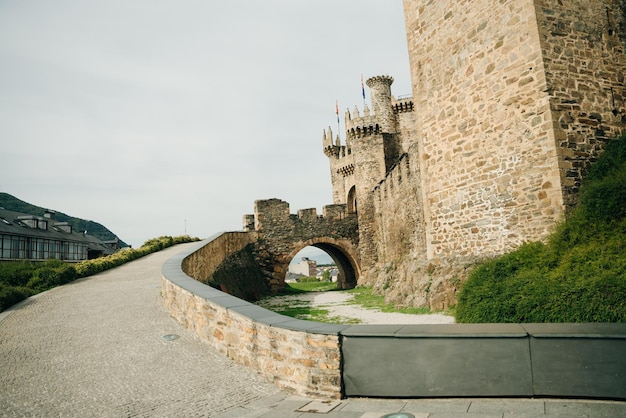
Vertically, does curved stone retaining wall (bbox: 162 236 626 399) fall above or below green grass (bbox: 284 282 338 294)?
above

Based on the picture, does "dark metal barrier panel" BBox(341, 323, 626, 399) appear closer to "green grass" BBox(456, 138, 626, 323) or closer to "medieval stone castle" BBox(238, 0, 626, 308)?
"green grass" BBox(456, 138, 626, 323)

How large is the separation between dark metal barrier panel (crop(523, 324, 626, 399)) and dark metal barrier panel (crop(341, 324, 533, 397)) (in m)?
0.10

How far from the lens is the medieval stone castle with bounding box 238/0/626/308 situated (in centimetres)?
749

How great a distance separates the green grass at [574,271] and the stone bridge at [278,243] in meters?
13.2

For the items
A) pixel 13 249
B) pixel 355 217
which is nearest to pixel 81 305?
pixel 355 217

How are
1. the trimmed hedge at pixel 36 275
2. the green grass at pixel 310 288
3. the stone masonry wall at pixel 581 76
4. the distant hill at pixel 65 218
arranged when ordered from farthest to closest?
the distant hill at pixel 65 218 → the green grass at pixel 310 288 → the trimmed hedge at pixel 36 275 → the stone masonry wall at pixel 581 76

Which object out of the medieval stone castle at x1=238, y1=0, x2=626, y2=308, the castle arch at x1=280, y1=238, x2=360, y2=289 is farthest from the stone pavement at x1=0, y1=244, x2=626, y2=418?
the castle arch at x1=280, y1=238, x2=360, y2=289

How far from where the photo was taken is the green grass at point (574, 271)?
4.95m

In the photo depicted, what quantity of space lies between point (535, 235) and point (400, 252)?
11.0 meters

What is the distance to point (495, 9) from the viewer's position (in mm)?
8180

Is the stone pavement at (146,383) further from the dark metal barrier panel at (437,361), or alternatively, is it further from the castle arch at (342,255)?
the castle arch at (342,255)

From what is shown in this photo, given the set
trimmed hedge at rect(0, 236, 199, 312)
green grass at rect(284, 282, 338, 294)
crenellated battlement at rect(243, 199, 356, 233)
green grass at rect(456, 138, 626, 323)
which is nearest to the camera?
green grass at rect(456, 138, 626, 323)

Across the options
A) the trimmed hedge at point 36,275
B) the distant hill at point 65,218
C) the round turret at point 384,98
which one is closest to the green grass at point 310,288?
the trimmed hedge at point 36,275

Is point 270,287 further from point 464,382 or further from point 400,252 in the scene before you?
point 464,382
